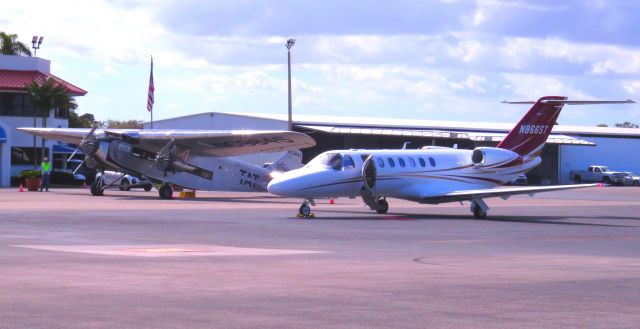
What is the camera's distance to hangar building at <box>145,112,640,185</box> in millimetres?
82500

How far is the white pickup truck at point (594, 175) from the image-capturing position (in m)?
87.8

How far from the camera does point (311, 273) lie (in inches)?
589

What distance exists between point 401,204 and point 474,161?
29.6ft

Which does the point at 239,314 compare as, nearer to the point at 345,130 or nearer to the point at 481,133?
the point at 345,130

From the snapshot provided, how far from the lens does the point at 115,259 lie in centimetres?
1680

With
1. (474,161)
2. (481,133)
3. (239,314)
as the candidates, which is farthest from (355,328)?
(481,133)

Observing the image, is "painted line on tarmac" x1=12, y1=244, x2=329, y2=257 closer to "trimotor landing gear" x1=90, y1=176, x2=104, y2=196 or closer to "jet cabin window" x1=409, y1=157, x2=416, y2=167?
"jet cabin window" x1=409, y1=157, x2=416, y2=167

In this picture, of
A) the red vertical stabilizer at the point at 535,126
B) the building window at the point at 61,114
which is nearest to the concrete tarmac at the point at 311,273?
the red vertical stabilizer at the point at 535,126

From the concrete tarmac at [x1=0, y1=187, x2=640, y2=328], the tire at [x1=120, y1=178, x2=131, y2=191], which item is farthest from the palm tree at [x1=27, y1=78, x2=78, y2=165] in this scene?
the concrete tarmac at [x1=0, y1=187, x2=640, y2=328]

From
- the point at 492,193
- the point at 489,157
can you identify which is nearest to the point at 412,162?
the point at 489,157

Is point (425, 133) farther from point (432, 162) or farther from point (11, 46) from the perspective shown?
point (432, 162)

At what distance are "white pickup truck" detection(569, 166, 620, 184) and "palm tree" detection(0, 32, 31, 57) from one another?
45655 mm

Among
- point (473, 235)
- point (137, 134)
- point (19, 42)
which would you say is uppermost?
point (19, 42)

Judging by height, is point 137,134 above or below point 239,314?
above
